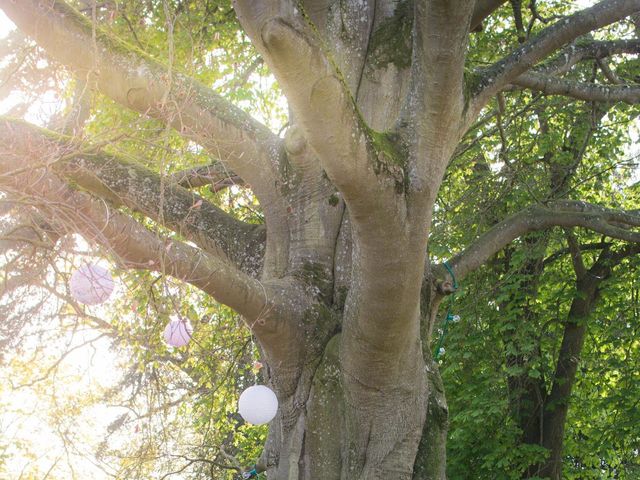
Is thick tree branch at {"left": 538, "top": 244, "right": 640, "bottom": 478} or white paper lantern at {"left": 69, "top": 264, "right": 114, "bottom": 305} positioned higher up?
thick tree branch at {"left": 538, "top": 244, "right": 640, "bottom": 478}

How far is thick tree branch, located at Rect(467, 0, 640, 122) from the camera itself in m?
4.74

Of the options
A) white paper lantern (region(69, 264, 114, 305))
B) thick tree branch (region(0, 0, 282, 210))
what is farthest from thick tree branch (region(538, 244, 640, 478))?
white paper lantern (region(69, 264, 114, 305))

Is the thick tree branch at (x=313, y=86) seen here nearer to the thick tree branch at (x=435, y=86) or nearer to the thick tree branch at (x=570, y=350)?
the thick tree branch at (x=435, y=86)

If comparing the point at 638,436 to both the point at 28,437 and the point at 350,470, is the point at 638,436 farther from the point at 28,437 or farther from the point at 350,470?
the point at 28,437

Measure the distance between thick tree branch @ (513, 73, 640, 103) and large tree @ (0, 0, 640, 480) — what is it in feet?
0.05

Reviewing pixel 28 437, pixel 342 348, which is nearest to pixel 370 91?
pixel 342 348

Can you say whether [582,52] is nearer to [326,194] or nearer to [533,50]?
[533,50]

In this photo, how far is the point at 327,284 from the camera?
5.06m

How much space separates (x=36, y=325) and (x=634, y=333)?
5.97m

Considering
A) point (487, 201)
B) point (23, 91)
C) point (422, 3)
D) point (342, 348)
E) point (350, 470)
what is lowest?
point (350, 470)

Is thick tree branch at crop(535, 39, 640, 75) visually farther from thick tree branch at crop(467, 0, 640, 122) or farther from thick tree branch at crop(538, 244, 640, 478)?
thick tree branch at crop(538, 244, 640, 478)

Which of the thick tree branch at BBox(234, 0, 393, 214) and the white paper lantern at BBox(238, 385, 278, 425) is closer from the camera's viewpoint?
the thick tree branch at BBox(234, 0, 393, 214)

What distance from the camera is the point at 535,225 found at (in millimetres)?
6008

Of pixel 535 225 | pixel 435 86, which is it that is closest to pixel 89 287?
pixel 435 86
